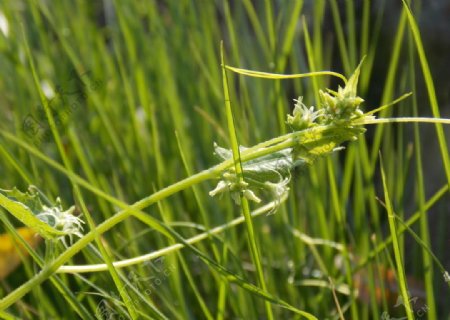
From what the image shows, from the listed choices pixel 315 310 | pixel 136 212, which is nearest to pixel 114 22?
pixel 315 310

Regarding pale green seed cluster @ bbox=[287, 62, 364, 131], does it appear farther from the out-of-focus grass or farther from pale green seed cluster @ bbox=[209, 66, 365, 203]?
the out-of-focus grass

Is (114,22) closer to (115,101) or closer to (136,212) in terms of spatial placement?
(115,101)

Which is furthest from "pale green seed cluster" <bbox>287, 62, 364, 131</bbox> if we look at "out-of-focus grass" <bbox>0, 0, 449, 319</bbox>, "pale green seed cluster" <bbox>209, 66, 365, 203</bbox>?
"out-of-focus grass" <bbox>0, 0, 449, 319</bbox>

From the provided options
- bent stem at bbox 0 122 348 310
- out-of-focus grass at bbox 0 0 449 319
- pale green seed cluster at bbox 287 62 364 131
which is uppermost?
pale green seed cluster at bbox 287 62 364 131

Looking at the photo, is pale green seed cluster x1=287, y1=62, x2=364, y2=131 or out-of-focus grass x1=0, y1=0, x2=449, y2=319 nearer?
pale green seed cluster x1=287, y1=62, x2=364, y2=131

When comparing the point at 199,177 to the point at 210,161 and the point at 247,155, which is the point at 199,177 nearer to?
the point at 247,155

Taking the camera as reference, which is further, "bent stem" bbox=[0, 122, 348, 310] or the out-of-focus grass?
the out-of-focus grass

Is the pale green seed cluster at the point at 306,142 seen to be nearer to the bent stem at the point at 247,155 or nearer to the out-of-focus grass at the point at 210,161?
the bent stem at the point at 247,155

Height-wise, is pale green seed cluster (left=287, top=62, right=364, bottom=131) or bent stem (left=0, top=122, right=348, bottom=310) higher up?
pale green seed cluster (left=287, top=62, right=364, bottom=131)

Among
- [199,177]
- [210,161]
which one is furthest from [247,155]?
[210,161]
